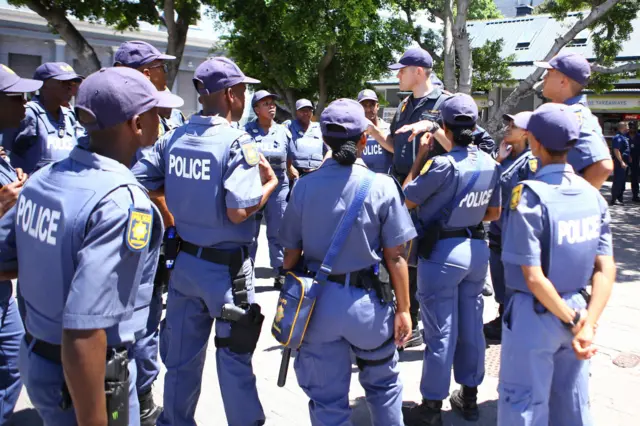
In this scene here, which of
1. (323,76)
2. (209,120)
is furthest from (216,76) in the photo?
(323,76)

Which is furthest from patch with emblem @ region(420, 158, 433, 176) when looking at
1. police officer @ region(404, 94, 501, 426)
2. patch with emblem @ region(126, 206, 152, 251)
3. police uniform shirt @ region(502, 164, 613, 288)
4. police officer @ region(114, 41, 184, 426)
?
patch with emblem @ region(126, 206, 152, 251)

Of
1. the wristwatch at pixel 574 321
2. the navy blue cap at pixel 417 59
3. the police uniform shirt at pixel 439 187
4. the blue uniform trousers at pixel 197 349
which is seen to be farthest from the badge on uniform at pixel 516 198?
the navy blue cap at pixel 417 59

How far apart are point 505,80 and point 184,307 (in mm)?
11483

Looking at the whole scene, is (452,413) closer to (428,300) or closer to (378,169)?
(428,300)

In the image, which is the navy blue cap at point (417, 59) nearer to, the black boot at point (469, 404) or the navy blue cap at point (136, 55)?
the navy blue cap at point (136, 55)

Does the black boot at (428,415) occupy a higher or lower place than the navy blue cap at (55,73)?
lower

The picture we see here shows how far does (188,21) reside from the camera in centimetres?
1336

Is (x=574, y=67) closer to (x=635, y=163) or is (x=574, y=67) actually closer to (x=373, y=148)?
(x=373, y=148)

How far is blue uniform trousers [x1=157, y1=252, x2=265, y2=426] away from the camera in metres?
3.27

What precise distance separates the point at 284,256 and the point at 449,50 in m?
8.91

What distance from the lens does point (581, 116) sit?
363cm

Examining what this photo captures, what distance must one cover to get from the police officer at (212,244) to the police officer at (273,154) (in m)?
3.60

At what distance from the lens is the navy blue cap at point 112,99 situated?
6.63 feet

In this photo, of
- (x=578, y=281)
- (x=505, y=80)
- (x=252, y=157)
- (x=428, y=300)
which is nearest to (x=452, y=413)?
(x=428, y=300)
